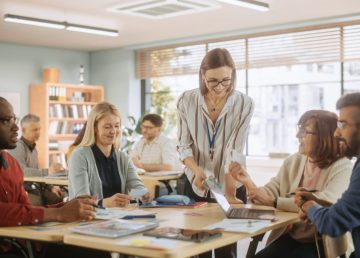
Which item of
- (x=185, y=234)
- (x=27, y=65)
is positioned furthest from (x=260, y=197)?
(x=27, y=65)

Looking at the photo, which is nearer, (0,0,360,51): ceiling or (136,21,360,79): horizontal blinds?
(0,0,360,51): ceiling

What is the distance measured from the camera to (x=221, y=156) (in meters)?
3.11

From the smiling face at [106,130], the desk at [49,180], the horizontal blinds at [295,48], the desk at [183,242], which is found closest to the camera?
the desk at [183,242]

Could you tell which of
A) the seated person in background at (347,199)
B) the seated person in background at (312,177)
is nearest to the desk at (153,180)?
the seated person in background at (312,177)

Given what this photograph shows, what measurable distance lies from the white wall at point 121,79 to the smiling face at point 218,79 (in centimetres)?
699

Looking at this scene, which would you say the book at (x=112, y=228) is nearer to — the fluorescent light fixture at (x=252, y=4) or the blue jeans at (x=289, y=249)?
the blue jeans at (x=289, y=249)

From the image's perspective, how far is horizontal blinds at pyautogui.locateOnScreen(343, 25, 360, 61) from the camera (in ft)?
24.4

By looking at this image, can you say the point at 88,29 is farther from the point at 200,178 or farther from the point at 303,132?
the point at 303,132

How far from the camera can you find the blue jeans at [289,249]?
8.55 ft

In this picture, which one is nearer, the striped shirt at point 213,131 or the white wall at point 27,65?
the striped shirt at point 213,131

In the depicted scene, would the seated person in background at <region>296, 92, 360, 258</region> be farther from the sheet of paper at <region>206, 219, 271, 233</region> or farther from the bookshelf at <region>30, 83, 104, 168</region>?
the bookshelf at <region>30, 83, 104, 168</region>

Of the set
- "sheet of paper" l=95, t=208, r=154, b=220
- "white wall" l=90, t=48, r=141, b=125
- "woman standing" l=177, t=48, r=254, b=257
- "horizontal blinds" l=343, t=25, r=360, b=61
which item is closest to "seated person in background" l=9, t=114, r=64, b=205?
"woman standing" l=177, t=48, r=254, b=257

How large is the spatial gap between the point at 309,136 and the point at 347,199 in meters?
0.70

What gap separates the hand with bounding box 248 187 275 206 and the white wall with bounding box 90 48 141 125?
7173mm
